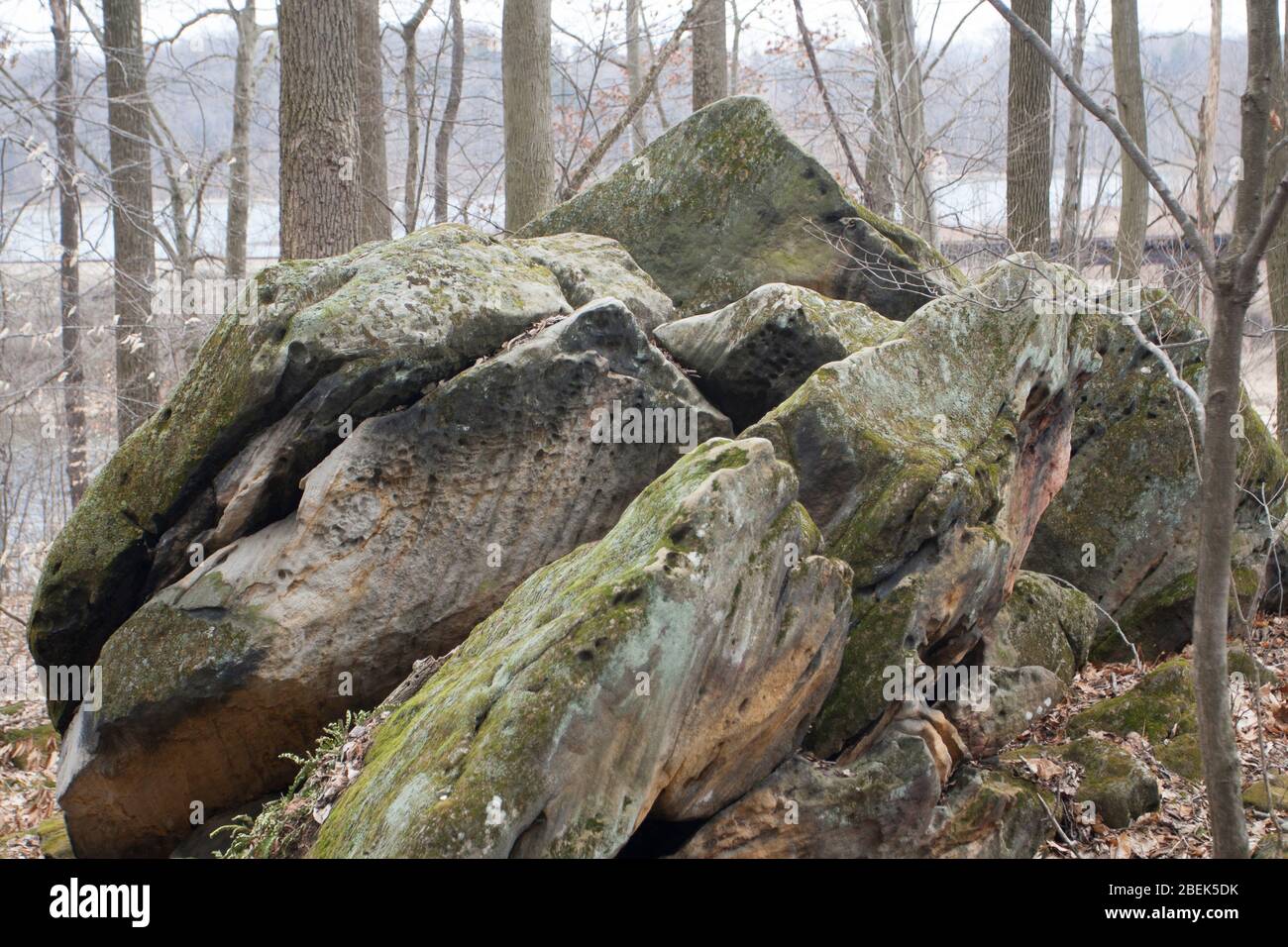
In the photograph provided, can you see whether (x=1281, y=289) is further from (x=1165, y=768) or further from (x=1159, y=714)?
(x=1165, y=768)

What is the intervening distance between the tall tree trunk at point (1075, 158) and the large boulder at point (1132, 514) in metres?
8.11

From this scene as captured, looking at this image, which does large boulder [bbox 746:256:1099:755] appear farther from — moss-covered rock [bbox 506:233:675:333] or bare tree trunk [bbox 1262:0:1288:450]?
bare tree trunk [bbox 1262:0:1288:450]

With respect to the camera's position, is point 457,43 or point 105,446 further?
point 105,446

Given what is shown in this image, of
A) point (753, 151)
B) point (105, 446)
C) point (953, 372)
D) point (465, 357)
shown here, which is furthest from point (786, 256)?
point (105, 446)

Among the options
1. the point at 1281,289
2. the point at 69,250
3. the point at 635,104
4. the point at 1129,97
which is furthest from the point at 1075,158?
the point at 69,250

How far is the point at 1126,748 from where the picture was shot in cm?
757

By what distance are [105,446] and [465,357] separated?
18.3 meters

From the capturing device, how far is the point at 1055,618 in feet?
28.1

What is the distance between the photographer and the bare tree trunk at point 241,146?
19.4m

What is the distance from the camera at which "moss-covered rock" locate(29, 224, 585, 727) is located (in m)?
7.36

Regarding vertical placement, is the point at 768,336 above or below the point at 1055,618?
above

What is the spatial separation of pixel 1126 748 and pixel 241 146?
18766 mm

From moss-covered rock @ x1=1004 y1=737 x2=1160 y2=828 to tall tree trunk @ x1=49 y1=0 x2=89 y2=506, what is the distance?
48.9 feet
